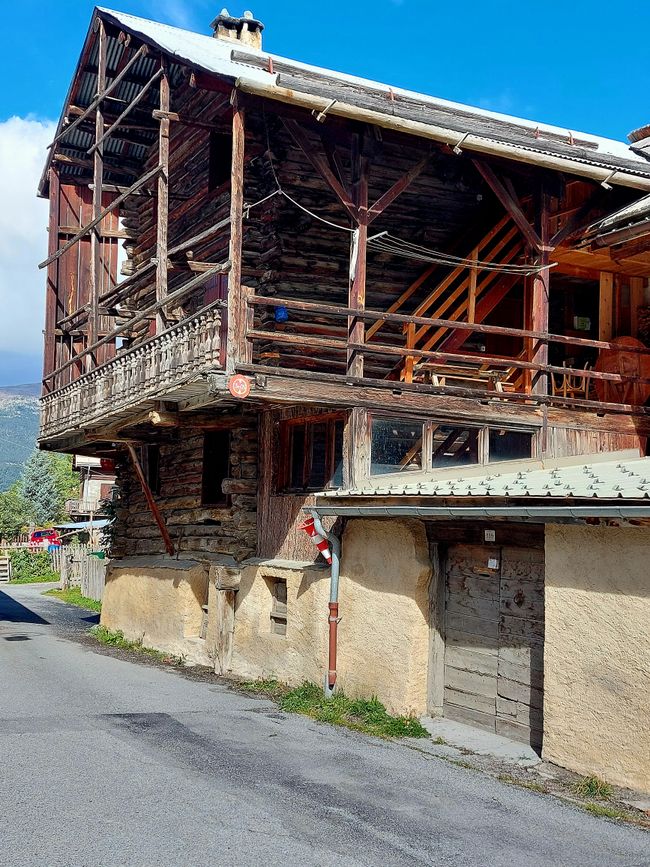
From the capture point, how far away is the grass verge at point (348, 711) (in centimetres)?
1066

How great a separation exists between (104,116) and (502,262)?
8.76 m

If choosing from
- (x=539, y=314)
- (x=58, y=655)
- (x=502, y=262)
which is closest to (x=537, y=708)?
(x=539, y=314)

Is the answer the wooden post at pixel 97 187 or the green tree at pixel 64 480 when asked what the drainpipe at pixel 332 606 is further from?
the green tree at pixel 64 480

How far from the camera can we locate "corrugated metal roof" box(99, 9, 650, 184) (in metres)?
12.8

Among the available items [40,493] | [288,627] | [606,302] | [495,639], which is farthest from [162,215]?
[40,493]

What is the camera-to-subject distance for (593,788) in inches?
328

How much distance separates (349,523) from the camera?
40.2ft

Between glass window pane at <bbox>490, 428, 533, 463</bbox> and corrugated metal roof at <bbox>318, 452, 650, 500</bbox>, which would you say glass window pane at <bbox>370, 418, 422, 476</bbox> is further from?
glass window pane at <bbox>490, 428, 533, 463</bbox>

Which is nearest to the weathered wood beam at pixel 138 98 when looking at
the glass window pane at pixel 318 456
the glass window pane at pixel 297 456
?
the glass window pane at pixel 297 456

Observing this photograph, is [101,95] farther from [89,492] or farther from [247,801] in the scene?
[89,492]

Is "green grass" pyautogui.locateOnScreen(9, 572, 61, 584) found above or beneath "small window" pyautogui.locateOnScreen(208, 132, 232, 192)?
beneath

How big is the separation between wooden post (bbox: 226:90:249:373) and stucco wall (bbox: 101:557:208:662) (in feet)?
17.7

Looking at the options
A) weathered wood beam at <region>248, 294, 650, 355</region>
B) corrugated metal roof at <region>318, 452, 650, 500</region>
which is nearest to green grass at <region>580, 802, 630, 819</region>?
corrugated metal roof at <region>318, 452, 650, 500</region>

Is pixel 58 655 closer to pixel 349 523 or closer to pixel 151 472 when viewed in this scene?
pixel 151 472
